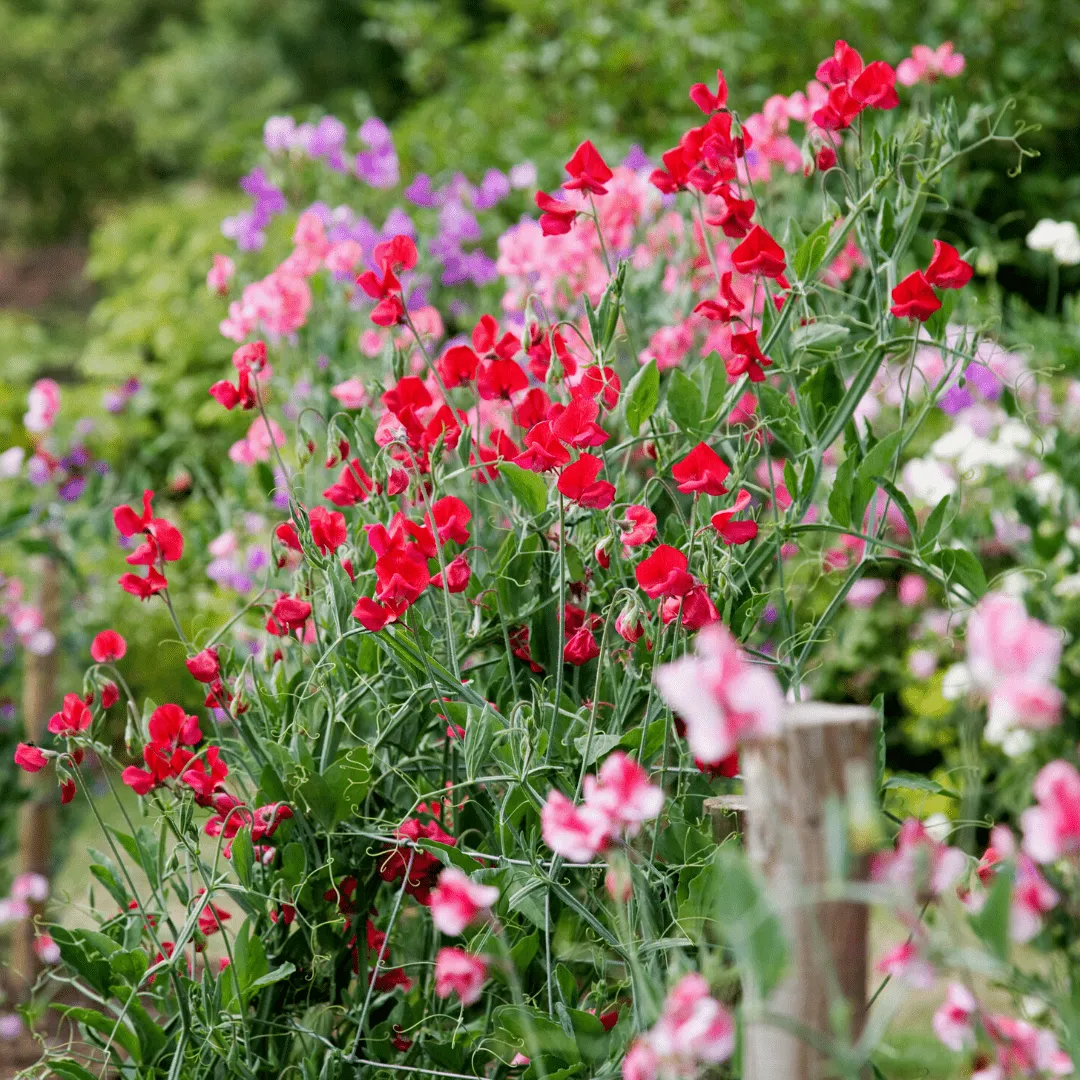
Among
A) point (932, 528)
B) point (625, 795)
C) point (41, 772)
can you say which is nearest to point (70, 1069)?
point (625, 795)

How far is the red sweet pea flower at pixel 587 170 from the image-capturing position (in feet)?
4.16

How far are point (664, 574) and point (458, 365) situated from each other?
0.47 metres

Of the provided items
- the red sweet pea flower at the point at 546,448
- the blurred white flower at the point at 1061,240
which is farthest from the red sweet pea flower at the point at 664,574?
the blurred white flower at the point at 1061,240

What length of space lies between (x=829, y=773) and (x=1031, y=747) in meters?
1.79

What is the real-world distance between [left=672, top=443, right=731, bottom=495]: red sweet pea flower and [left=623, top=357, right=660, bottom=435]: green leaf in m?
0.14

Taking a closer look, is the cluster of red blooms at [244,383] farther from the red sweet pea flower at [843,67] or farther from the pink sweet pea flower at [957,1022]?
the pink sweet pea flower at [957,1022]

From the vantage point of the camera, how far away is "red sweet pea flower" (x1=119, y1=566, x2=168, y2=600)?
128 centimetres

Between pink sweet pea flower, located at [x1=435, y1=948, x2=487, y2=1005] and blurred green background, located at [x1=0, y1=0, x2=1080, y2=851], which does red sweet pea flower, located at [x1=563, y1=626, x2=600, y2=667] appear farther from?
blurred green background, located at [x1=0, y1=0, x2=1080, y2=851]

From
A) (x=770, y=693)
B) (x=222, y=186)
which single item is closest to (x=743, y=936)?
(x=770, y=693)

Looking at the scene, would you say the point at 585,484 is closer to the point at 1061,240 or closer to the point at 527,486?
the point at 527,486

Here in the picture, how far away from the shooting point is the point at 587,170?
128cm

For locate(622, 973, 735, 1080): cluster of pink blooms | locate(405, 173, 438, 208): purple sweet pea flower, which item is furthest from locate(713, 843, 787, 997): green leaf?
locate(405, 173, 438, 208): purple sweet pea flower

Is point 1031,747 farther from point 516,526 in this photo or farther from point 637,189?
point 516,526

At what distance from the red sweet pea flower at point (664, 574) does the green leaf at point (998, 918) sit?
1.39 feet
